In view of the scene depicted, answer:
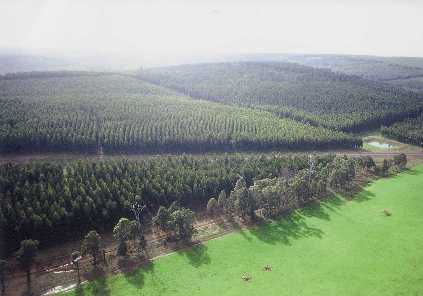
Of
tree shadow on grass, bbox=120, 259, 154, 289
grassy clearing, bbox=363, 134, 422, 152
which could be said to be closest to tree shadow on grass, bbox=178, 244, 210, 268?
tree shadow on grass, bbox=120, 259, 154, 289

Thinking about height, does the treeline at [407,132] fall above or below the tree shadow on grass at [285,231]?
above

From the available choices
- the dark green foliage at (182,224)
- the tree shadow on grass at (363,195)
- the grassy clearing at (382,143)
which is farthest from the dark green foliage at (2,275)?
the grassy clearing at (382,143)

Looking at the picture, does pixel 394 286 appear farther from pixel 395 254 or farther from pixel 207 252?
pixel 207 252

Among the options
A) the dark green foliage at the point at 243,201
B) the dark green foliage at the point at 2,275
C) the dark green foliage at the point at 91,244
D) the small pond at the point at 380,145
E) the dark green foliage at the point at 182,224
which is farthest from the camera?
the small pond at the point at 380,145

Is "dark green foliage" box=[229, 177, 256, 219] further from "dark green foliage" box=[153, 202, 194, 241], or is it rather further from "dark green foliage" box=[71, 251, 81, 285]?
"dark green foliage" box=[71, 251, 81, 285]

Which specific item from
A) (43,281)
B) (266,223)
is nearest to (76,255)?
(43,281)

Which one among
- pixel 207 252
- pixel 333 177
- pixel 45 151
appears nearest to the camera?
pixel 207 252

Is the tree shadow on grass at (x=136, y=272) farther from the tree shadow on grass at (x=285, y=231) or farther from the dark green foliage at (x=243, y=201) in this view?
the dark green foliage at (x=243, y=201)

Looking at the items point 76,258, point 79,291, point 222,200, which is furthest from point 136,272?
point 222,200
